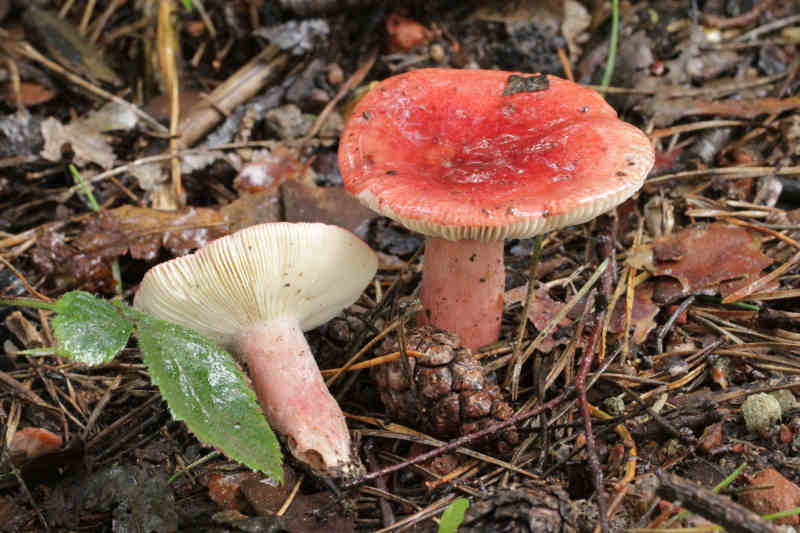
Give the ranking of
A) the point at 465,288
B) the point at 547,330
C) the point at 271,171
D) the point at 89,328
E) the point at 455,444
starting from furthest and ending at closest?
1. the point at 271,171
2. the point at 547,330
3. the point at 465,288
4. the point at 455,444
5. the point at 89,328

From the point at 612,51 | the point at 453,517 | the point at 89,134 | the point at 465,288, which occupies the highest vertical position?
the point at 612,51

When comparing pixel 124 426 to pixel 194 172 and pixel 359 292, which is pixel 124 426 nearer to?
pixel 359 292

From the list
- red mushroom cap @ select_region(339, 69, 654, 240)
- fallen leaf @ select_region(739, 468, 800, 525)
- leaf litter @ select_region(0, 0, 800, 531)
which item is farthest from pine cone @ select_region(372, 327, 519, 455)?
fallen leaf @ select_region(739, 468, 800, 525)

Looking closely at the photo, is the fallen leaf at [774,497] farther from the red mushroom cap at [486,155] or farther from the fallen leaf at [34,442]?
the fallen leaf at [34,442]

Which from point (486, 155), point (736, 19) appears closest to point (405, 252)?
point (486, 155)

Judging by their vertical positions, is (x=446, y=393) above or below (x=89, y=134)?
below

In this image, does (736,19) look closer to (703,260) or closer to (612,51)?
(612,51)
